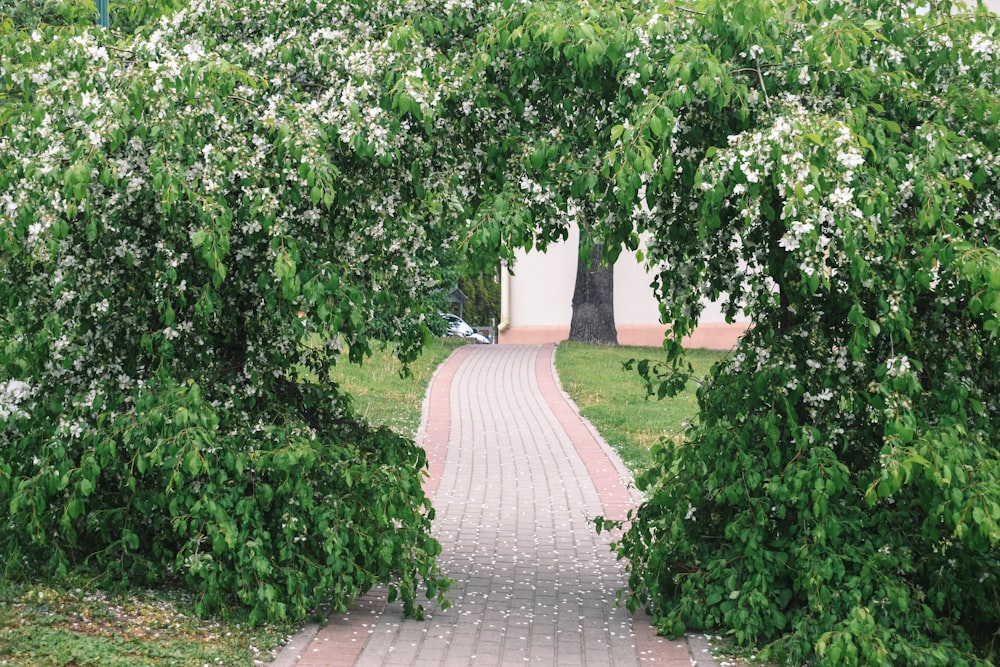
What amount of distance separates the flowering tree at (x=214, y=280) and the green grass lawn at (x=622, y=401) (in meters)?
3.84

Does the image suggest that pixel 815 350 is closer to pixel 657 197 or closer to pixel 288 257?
pixel 657 197

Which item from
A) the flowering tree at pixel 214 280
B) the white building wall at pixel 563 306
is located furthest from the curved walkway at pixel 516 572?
the white building wall at pixel 563 306

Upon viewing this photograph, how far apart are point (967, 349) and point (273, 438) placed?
384cm

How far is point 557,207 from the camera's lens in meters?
5.86

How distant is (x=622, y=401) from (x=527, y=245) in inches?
481

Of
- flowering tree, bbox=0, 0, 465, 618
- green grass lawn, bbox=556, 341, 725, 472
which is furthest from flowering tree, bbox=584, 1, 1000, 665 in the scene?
green grass lawn, bbox=556, 341, 725, 472

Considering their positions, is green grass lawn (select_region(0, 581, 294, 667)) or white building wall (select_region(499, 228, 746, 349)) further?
white building wall (select_region(499, 228, 746, 349))

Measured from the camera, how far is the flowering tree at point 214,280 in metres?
5.36

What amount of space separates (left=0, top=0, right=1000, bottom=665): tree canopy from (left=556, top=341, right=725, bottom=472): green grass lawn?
3.66m

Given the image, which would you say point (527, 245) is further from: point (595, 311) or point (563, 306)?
point (563, 306)

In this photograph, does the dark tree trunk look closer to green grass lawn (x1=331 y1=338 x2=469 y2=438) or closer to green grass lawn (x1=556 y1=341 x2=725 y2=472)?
green grass lawn (x1=556 y1=341 x2=725 y2=472)

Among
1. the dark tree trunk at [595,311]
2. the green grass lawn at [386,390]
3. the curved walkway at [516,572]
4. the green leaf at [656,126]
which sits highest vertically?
the green leaf at [656,126]

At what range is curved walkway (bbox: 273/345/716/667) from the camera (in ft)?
19.1

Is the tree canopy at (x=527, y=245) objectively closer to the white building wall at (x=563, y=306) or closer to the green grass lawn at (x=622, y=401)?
the green grass lawn at (x=622, y=401)
